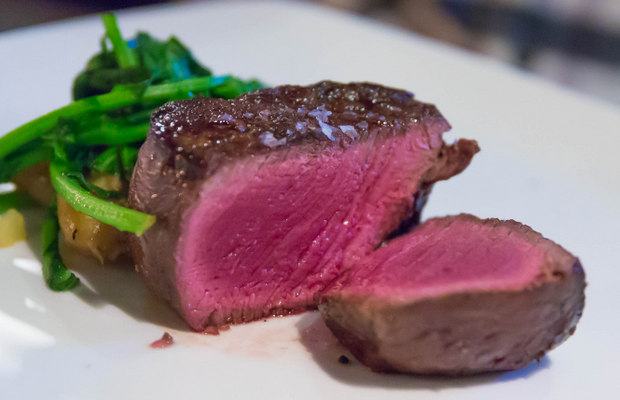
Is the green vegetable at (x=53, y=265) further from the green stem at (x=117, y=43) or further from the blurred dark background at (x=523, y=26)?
the blurred dark background at (x=523, y=26)

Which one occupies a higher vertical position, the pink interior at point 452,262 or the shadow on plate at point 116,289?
the pink interior at point 452,262

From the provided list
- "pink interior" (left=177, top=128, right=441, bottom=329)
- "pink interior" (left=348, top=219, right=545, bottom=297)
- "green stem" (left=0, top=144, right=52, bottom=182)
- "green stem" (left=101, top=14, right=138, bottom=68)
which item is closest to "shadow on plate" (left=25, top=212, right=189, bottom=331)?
"pink interior" (left=177, top=128, right=441, bottom=329)

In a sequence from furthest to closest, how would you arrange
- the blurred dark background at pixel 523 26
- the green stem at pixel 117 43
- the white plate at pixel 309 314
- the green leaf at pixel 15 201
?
1. the blurred dark background at pixel 523 26
2. the green stem at pixel 117 43
3. the green leaf at pixel 15 201
4. the white plate at pixel 309 314

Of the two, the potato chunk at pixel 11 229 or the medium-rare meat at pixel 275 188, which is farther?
the potato chunk at pixel 11 229

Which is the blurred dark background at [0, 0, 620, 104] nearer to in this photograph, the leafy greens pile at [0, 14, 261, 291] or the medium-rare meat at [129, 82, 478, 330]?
the leafy greens pile at [0, 14, 261, 291]

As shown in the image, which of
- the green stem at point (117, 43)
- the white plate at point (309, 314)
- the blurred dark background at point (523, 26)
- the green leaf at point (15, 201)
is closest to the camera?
the white plate at point (309, 314)

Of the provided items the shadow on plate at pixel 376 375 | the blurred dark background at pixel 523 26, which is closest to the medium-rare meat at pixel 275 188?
the shadow on plate at pixel 376 375

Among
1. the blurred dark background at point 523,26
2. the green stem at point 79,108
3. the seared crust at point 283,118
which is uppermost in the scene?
the seared crust at point 283,118

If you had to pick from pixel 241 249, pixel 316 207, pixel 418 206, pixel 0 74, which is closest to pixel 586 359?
pixel 418 206
